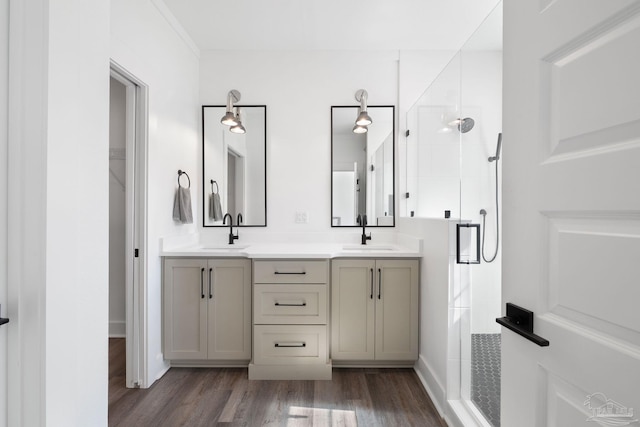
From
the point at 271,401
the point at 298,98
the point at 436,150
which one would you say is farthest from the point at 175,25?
the point at 271,401

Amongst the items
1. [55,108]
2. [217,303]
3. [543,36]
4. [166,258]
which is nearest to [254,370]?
[217,303]

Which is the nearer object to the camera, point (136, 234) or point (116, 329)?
point (136, 234)

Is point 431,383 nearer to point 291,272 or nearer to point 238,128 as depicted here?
point 291,272

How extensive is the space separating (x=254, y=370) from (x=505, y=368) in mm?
1715

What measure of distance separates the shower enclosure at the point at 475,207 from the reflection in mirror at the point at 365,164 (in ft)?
2.45

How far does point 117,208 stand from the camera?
2.76 metres

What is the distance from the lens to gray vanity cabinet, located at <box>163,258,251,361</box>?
7.09ft

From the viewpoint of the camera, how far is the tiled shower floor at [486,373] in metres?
1.44

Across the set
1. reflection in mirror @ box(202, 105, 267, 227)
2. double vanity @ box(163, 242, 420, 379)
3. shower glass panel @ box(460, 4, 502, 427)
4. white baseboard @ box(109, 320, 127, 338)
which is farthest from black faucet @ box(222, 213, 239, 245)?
shower glass panel @ box(460, 4, 502, 427)

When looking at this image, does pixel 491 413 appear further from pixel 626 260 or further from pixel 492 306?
pixel 626 260

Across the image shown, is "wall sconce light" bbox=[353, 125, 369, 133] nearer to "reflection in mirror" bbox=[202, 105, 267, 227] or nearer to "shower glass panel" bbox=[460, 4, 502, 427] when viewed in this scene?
"reflection in mirror" bbox=[202, 105, 267, 227]

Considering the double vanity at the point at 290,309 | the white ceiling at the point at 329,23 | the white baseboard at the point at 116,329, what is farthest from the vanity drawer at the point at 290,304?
the white ceiling at the point at 329,23

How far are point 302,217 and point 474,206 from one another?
59.4 inches

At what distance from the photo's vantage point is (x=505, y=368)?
84 centimetres
